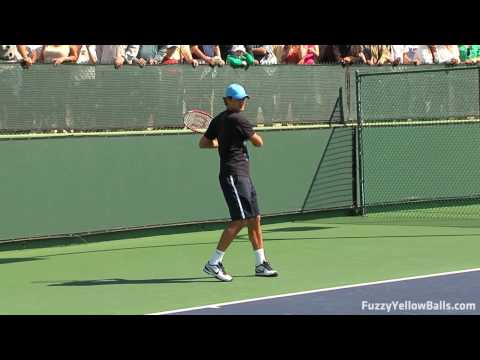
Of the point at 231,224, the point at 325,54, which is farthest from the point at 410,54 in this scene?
the point at 231,224

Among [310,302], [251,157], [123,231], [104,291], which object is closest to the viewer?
[310,302]

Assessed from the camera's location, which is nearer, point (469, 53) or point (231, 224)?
point (231, 224)

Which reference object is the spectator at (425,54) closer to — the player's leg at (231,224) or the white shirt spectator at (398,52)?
the white shirt spectator at (398,52)

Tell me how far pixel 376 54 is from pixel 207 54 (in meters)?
3.72

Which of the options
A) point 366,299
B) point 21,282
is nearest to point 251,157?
point 21,282

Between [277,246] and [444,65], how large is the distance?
6.68 m

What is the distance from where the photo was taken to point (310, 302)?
33.0 feet

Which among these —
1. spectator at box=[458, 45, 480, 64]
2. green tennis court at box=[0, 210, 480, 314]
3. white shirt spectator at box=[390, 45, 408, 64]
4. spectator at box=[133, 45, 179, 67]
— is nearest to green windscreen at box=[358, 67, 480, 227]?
white shirt spectator at box=[390, 45, 408, 64]

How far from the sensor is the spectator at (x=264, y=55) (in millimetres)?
18984

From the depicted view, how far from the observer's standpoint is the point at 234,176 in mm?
11648

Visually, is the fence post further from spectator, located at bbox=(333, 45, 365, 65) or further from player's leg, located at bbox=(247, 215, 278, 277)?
player's leg, located at bbox=(247, 215, 278, 277)

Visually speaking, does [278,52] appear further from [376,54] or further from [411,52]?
[411,52]

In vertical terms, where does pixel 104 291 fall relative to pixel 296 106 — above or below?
below

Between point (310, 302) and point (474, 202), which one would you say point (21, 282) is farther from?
point (474, 202)
